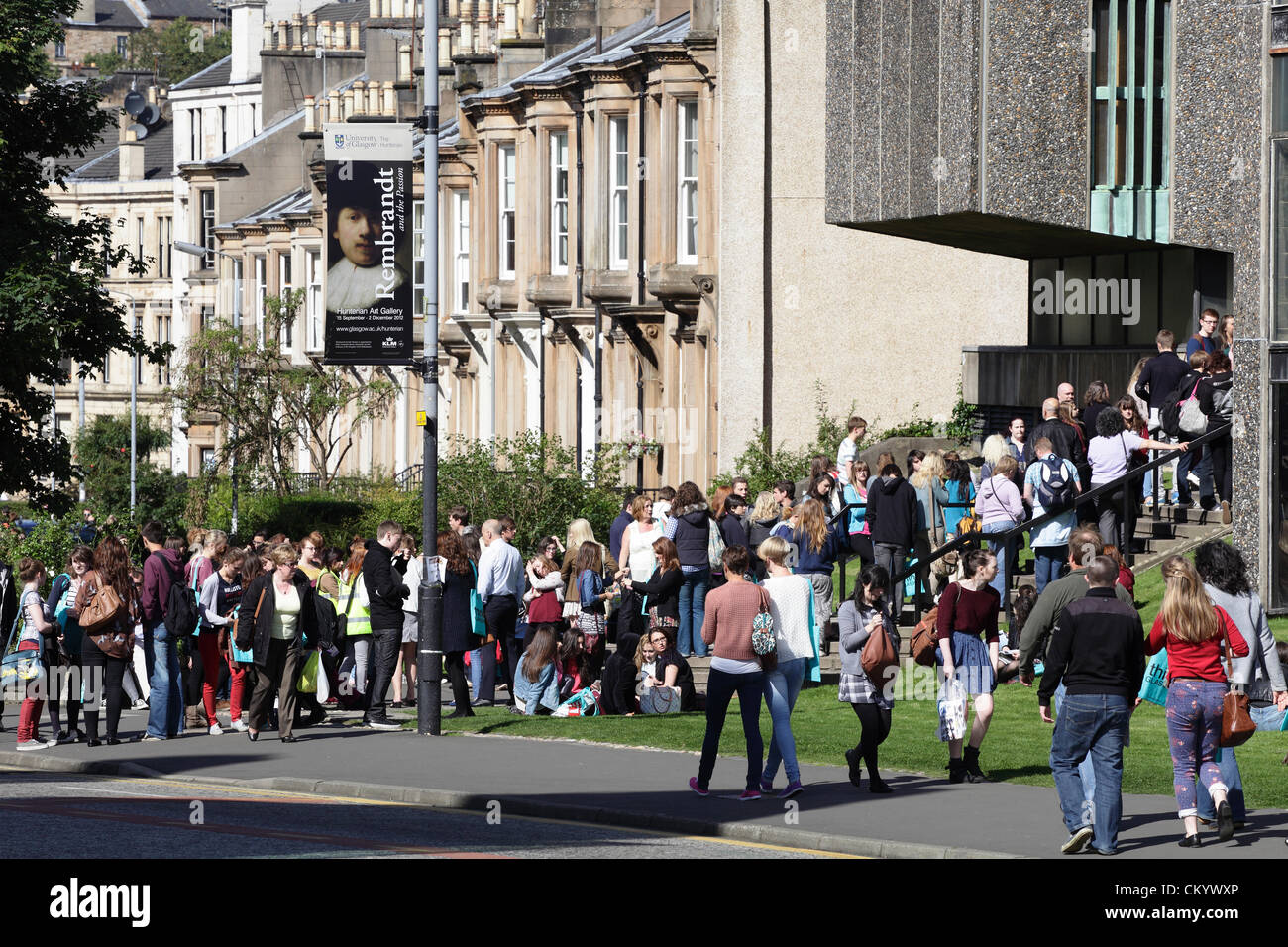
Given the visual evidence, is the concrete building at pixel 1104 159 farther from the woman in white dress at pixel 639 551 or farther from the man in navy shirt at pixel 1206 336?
the woman in white dress at pixel 639 551

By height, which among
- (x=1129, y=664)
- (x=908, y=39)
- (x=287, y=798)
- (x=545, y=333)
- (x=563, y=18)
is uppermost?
(x=563, y=18)

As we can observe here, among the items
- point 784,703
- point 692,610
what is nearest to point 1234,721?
point 784,703

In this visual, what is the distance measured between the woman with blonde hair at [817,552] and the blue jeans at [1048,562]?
2049 mm

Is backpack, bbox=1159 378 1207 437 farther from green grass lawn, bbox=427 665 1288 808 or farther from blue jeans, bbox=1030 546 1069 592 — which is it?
green grass lawn, bbox=427 665 1288 808

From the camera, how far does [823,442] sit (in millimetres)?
35688

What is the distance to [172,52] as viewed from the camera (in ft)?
485

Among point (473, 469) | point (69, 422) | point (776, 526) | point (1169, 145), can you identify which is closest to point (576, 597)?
point (776, 526)

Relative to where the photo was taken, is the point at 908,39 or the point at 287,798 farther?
the point at 908,39

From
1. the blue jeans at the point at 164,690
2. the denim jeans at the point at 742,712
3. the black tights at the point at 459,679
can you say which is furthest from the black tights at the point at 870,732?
the blue jeans at the point at 164,690

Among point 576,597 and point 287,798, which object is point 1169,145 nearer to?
point 576,597

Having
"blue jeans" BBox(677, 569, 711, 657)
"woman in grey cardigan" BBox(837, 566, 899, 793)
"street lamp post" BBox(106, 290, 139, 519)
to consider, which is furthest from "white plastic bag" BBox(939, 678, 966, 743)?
"street lamp post" BBox(106, 290, 139, 519)

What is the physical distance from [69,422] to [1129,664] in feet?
318

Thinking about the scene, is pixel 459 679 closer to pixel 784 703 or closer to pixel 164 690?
pixel 164 690
